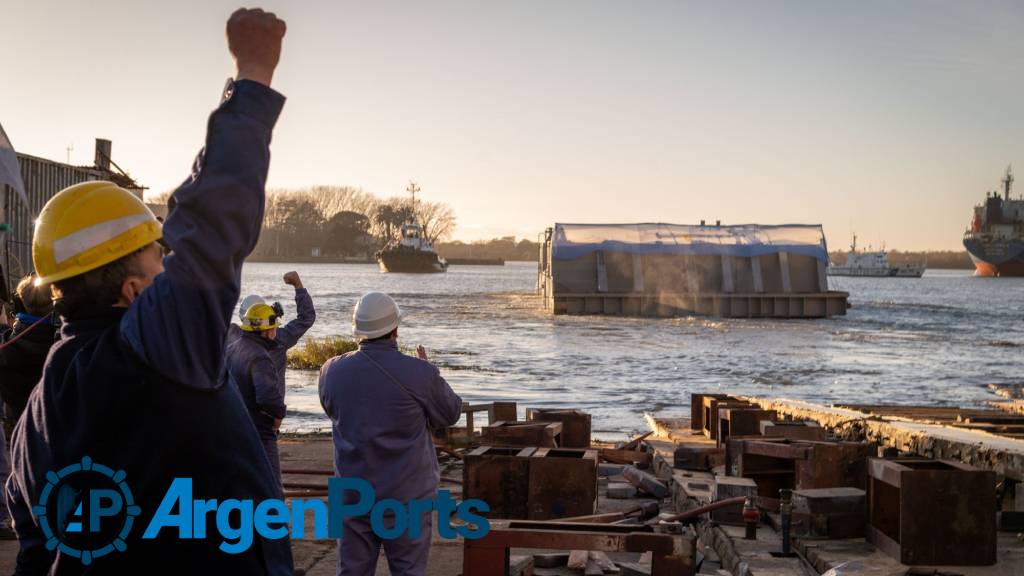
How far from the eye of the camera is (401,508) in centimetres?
468

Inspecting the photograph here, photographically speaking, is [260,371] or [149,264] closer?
[149,264]

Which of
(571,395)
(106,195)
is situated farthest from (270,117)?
(571,395)

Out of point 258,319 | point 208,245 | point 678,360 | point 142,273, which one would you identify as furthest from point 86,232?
point 678,360

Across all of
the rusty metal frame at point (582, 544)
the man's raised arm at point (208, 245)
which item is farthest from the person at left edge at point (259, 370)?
the man's raised arm at point (208, 245)

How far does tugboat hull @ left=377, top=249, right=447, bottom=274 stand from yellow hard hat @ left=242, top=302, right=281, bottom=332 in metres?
116

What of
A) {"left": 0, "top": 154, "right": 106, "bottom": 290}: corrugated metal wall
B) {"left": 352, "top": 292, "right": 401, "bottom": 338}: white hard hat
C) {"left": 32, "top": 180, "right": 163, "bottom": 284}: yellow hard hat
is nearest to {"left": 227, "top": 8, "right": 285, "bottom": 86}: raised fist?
{"left": 32, "top": 180, "right": 163, "bottom": 284}: yellow hard hat

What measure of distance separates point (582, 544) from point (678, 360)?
25056mm

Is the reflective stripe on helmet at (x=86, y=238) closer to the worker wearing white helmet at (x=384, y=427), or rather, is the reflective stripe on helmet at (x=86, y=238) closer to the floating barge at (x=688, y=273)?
the worker wearing white helmet at (x=384, y=427)

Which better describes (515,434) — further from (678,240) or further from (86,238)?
(678,240)

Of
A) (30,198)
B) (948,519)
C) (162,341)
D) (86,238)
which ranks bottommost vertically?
(948,519)

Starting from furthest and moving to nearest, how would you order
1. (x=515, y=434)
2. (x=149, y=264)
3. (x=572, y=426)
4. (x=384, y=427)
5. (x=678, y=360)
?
(x=678, y=360) < (x=572, y=426) < (x=515, y=434) < (x=384, y=427) < (x=149, y=264)

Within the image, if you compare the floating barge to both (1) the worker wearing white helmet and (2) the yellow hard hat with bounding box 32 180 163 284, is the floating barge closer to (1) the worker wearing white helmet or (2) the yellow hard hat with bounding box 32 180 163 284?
(1) the worker wearing white helmet

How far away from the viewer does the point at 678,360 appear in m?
29.4

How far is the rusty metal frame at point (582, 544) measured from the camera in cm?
475
